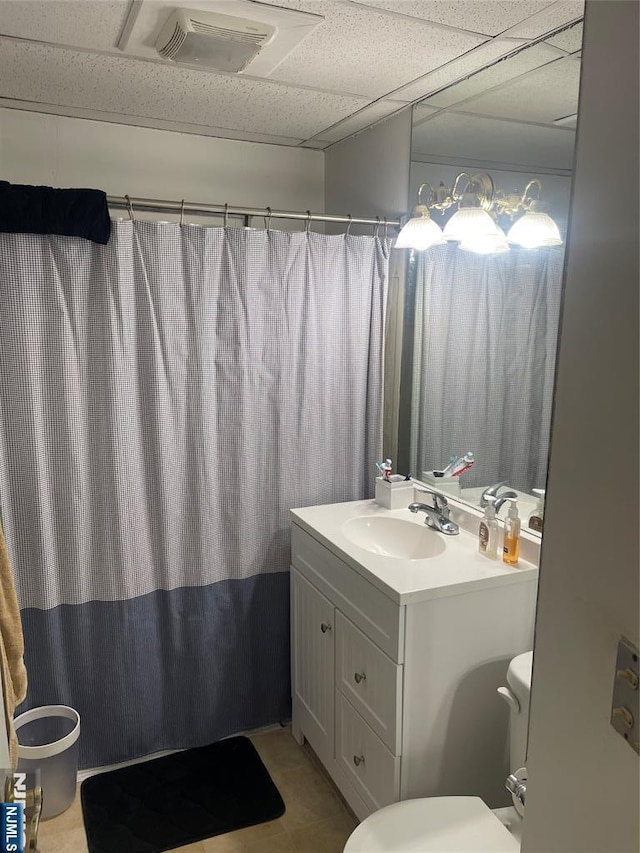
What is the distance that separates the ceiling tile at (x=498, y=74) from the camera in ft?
5.56

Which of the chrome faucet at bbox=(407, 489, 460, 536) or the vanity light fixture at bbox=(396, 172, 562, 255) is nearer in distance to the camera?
the vanity light fixture at bbox=(396, 172, 562, 255)

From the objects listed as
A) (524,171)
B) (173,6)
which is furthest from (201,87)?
(524,171)

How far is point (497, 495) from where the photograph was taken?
202 cm

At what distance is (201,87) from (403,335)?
1.09 metres

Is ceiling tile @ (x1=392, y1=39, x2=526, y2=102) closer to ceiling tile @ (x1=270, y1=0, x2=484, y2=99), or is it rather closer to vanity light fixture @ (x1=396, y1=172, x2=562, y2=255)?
ceiling tile @ (x1=270, y1=0, x2=484, y2=99)

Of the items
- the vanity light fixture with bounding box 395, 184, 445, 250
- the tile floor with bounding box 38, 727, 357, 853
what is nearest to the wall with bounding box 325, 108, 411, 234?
the vanity light fixture with bounding box 395, 184, 445, 250

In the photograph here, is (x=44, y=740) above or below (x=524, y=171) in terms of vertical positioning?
below

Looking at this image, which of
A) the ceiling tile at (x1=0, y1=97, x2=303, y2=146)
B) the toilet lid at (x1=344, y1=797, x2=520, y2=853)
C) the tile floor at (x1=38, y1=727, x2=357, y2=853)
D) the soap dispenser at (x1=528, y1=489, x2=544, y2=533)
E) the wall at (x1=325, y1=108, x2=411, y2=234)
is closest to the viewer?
the toilet lid at (x1=344, y1=797, x2=520, y2=853)

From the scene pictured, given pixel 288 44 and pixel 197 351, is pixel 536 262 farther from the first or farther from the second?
pixel 197 351

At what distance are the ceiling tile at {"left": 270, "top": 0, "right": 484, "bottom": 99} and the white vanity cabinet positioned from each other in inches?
55.1

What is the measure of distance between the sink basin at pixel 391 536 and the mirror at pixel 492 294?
21 cm

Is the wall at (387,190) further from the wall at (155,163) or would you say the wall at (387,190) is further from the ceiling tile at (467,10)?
the ceiling tile at (467,10)

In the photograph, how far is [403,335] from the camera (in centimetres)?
243

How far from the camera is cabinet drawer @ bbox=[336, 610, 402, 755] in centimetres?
170
